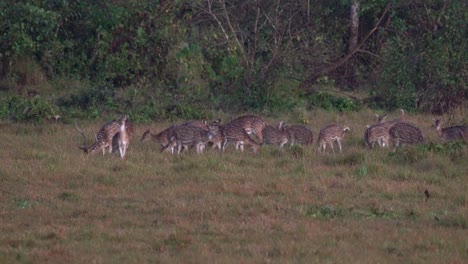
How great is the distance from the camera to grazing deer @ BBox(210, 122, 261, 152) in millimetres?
15953

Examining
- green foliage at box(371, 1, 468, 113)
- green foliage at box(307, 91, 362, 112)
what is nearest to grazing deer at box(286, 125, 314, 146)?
green foliage at box(307, 91, 362, 112)

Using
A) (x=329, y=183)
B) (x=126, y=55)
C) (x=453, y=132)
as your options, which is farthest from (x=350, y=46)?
(x=329, y=183)

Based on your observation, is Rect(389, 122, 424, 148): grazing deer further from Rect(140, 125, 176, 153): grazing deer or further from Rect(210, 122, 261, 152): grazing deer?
Rect(140, 125, 176, 153): grazing deer

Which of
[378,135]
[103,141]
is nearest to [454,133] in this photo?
[378,135]

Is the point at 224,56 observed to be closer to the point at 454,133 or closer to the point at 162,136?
the point at 162,136

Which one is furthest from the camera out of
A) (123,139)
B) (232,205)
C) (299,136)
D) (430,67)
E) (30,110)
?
(430,67)

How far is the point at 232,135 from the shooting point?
631 inches

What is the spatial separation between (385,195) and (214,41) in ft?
34.1

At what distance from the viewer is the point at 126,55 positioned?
2212 cm

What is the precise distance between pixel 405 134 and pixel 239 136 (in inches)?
110

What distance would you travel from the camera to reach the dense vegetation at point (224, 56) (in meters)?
21.0

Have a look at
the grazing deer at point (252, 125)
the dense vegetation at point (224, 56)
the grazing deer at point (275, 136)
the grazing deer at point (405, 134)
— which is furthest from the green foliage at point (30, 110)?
the grazing deer at point (405, 134)

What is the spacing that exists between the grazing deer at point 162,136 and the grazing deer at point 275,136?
5.34 ft

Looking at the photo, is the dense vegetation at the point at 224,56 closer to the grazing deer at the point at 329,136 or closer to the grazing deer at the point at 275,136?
the grazing deer at the point at 275,136
